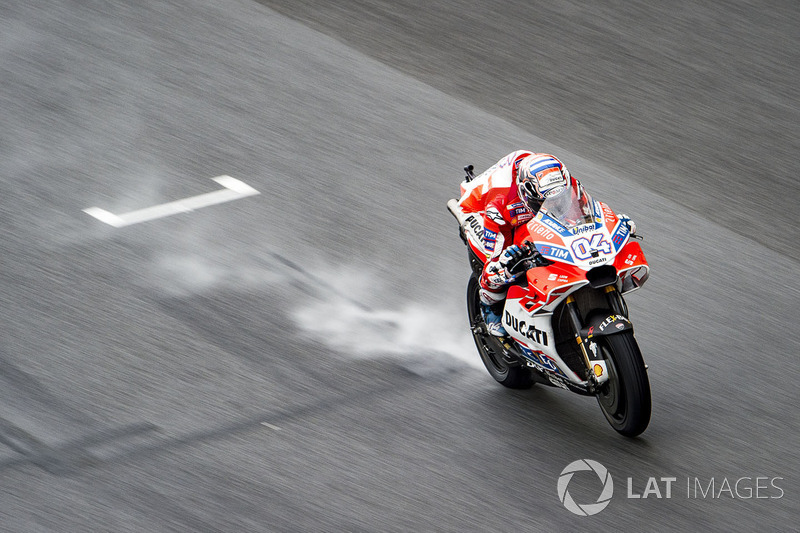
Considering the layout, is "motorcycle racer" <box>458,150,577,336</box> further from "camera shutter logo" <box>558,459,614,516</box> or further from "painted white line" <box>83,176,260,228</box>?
"painted white line" <box>83,176,260,228</box>

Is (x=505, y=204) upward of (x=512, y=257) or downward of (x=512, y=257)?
upward

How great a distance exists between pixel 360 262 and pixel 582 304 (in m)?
2.84

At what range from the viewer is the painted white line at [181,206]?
31.0 feet

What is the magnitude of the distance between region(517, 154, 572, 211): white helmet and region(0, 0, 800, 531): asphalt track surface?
1.66m

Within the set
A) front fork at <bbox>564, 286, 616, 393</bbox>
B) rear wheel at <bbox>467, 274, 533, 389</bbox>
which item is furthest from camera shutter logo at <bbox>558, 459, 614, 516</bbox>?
rear wheel at <bbox>467, 274, 533, 389</bbox>

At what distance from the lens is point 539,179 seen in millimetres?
6852

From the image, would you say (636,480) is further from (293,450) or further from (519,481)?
(293,450)

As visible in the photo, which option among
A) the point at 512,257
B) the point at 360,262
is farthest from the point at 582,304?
the point at 360,262

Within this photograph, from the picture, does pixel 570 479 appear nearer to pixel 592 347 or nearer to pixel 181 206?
pixel 592 347

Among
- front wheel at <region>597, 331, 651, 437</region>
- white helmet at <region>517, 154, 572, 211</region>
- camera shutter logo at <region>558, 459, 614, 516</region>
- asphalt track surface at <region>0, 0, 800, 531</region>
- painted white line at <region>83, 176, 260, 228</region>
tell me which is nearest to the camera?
front wheel at <region>597, 331, 651, 437</region>

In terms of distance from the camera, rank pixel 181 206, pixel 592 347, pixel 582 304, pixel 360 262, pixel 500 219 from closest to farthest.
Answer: pixel 592 347
pixel 582 304
pixel 500 219
pixel 360 262
pixel 181 206

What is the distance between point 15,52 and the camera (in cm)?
1166

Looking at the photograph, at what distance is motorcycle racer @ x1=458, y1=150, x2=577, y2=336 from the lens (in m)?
6.84

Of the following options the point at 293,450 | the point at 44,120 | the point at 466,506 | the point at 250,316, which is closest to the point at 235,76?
the point at 44,120
